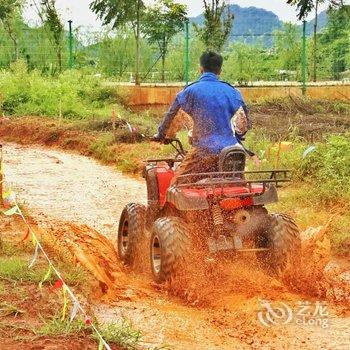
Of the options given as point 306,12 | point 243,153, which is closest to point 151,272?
point 243,153

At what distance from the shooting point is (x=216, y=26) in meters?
22.2

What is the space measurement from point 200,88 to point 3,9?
20498 mm

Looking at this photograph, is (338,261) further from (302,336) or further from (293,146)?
(293,146)

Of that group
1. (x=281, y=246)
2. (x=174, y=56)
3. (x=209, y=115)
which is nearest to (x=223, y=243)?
(x=281, y=246)

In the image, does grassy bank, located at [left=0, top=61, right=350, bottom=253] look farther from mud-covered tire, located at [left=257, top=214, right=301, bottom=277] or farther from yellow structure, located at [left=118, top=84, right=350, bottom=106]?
mud-covered tire, located at [left=257, top=214, right=301, bottom=277]

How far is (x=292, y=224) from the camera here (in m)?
6.52

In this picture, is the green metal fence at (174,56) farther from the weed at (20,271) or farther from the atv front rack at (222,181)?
the weed at (20,271)

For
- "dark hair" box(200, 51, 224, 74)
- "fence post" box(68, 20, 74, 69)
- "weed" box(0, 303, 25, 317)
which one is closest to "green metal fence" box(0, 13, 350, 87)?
"fence post" box(68, 20, 74, 69)

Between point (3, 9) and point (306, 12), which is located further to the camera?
point (3, 9)

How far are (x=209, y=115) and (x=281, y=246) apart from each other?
49.3 inches

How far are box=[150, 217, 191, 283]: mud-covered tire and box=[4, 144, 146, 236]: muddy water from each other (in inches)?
116

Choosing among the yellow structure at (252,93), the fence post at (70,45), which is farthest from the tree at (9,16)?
the yellow structure at (252,93)

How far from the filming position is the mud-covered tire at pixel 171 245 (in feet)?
20.2

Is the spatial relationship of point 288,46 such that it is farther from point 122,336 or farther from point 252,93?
point 122,336
